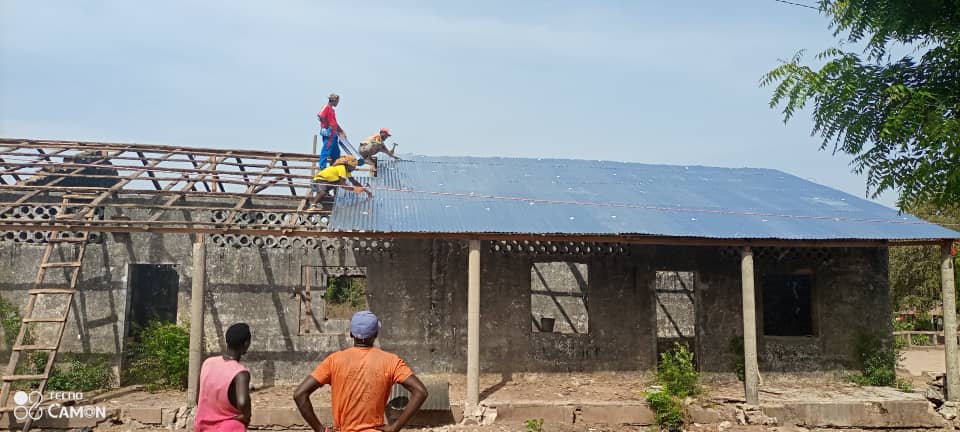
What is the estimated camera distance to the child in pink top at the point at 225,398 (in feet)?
13.2

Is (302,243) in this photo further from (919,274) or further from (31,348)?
(919,274)

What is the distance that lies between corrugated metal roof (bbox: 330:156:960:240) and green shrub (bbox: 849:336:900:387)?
2.21m

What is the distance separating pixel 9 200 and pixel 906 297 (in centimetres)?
2512

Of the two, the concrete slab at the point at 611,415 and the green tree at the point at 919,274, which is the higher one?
the green tree at the point at 919,274

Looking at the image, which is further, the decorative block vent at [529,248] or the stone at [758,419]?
the decorative block vent at [529,248]

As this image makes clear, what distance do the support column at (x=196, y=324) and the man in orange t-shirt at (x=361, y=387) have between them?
6.29 metres

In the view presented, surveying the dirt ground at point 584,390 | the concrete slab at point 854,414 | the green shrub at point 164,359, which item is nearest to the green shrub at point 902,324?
the dirt ground at point 584,390

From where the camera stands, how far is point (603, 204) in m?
11.3

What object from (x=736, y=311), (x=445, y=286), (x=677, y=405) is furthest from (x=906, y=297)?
(x=445, y=286)

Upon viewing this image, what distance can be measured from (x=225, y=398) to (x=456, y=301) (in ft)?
24.9

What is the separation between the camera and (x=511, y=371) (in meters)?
11.5

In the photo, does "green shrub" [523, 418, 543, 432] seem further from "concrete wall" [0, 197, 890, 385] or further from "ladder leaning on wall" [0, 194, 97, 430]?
"ladder leaning on wall" [0, 194, 97, 430]

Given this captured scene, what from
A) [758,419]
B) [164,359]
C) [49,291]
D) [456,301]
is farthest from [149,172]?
[758,419]

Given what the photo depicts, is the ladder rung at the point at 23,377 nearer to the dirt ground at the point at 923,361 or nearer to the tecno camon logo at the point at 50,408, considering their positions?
the tecno camon logo at the point at 50,408
